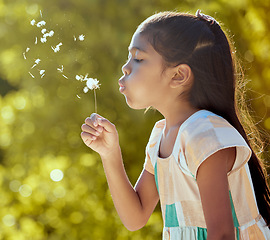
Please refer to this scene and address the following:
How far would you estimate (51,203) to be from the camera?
2768mm

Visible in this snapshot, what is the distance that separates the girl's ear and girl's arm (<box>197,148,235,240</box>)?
253 mm

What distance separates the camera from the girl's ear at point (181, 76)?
51.1 inches

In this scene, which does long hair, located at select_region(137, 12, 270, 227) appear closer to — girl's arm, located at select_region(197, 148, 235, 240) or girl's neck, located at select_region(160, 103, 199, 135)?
girl's neck, located at select_region(160, 103, 199, 135)

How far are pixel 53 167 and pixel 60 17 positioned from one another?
81cm

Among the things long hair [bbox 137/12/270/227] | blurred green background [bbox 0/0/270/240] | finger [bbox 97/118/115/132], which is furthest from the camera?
blurred green background [bbox 0/0/270/240]

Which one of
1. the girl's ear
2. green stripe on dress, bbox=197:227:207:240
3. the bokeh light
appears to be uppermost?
the bokeh light

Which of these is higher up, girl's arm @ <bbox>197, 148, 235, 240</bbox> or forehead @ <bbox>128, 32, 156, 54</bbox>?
forehead @ <bbox>128, 32, 156, 54</bbox>

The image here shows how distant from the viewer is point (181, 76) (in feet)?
4.28

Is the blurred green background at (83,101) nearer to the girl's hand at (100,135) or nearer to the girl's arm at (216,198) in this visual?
the girl's hand at (100,135)

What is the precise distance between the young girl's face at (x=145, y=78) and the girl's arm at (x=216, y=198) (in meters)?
0.27

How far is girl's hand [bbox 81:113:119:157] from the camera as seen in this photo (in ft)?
4.63

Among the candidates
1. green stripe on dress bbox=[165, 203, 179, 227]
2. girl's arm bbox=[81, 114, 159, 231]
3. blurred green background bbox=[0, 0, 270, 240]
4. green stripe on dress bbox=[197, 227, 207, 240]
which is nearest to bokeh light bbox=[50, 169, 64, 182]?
blurred green background bbox=[0, 0, 270, 240]

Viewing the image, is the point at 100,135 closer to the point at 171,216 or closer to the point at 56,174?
the point at 171,216

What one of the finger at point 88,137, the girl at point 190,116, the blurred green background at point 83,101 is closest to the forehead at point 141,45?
the girl at point 190,116
